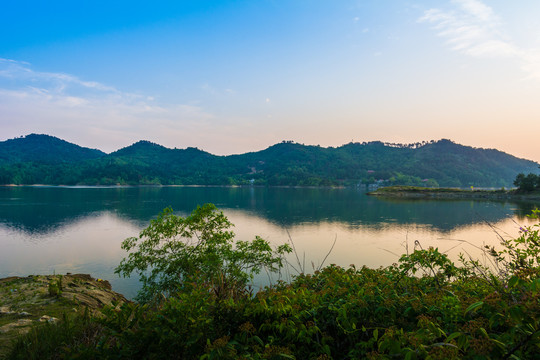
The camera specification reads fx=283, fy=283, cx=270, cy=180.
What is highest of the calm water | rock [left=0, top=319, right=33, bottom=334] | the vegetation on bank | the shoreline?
the vegetation on bank

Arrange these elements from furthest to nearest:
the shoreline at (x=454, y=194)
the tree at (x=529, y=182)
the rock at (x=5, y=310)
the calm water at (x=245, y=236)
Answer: the shoreline at (x=454, y=194) → the tree at (x=529, y=182) → the calm water at (x=245, y=236) → the rock at (x=5, y=310)

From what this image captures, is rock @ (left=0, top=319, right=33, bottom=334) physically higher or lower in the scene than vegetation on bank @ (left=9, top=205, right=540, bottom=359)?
lower

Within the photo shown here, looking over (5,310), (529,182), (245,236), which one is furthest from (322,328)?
(529,182)

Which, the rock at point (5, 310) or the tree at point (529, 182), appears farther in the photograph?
the tree at point (529, 182)

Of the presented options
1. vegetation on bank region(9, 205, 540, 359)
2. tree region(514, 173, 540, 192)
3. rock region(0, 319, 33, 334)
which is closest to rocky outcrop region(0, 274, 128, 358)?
rock region(0, 319, 33, 334)

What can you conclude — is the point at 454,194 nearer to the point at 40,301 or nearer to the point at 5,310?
the point at 40,301

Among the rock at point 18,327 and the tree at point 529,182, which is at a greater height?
the tree at point 529,182

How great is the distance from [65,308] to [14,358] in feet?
22.0

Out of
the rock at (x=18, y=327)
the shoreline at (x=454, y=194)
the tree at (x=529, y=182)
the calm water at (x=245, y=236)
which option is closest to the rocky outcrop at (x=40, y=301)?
the rock at (x=18, y=327)

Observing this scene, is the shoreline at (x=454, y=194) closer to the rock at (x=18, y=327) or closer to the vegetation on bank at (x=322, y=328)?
the vegetation on bank at (x=322, y=328)

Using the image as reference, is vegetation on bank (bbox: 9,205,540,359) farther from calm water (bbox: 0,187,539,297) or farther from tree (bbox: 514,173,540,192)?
tree (bbox: 514,173,540,192)

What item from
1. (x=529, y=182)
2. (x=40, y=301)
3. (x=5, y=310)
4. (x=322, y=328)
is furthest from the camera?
(x=529, y=182)

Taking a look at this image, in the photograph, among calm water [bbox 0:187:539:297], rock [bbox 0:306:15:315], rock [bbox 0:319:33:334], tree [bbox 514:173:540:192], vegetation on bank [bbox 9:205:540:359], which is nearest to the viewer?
vegetation on bank [bbox 9:205:540:359]

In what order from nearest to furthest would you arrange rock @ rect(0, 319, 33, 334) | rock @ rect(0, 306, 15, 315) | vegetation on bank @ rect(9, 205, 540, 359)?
vegetation on bank @ rect(9, 205, 540, 359) < rock @ rect(0, 319, 33, 334) < rock @ rect(0, 306, 15, 315)
